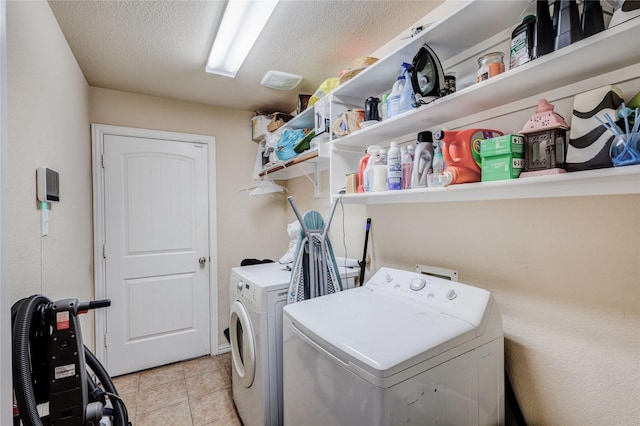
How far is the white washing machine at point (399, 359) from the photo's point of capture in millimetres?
840

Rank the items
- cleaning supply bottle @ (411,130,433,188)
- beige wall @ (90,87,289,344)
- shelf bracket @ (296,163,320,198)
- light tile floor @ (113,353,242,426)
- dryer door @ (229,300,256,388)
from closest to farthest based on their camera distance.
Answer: cleaning supply bottle @ (411,130,433,188)
dryer door @ (229,300,256,388)
light tile floor @ (113,353,242,426)
shelf bracket @ (296,163,320,198)
beige wall @ (90,87,289,344)

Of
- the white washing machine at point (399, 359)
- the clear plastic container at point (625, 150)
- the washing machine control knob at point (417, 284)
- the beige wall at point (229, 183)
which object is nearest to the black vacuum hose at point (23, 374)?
the white washing machine at point (399, 359)

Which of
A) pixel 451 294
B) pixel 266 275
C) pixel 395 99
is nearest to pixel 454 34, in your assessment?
pixel 395 99

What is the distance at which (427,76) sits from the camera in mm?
1182

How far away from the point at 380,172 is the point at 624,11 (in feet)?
3.01

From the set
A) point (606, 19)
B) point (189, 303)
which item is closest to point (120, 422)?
point (189, 303)

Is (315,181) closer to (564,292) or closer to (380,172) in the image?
(380,172)

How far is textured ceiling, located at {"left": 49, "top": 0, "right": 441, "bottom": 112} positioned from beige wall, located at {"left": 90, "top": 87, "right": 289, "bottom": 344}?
25 cm

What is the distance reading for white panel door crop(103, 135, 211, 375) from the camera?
2518mm

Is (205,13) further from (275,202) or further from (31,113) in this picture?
(275,202)

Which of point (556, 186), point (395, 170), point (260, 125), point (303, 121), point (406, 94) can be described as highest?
point (260, 125)

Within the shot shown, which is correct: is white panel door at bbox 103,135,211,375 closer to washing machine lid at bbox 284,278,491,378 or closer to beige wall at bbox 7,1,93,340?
beige wall at bbox 7,1,93,340

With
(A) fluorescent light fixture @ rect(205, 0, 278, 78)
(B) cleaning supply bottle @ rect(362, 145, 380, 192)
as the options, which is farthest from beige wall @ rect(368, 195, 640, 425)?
(A) fluorescent light fixture @ rect(205, 0, 278, 78)

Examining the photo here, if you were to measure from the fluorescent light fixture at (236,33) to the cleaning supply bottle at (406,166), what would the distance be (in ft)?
3.18
